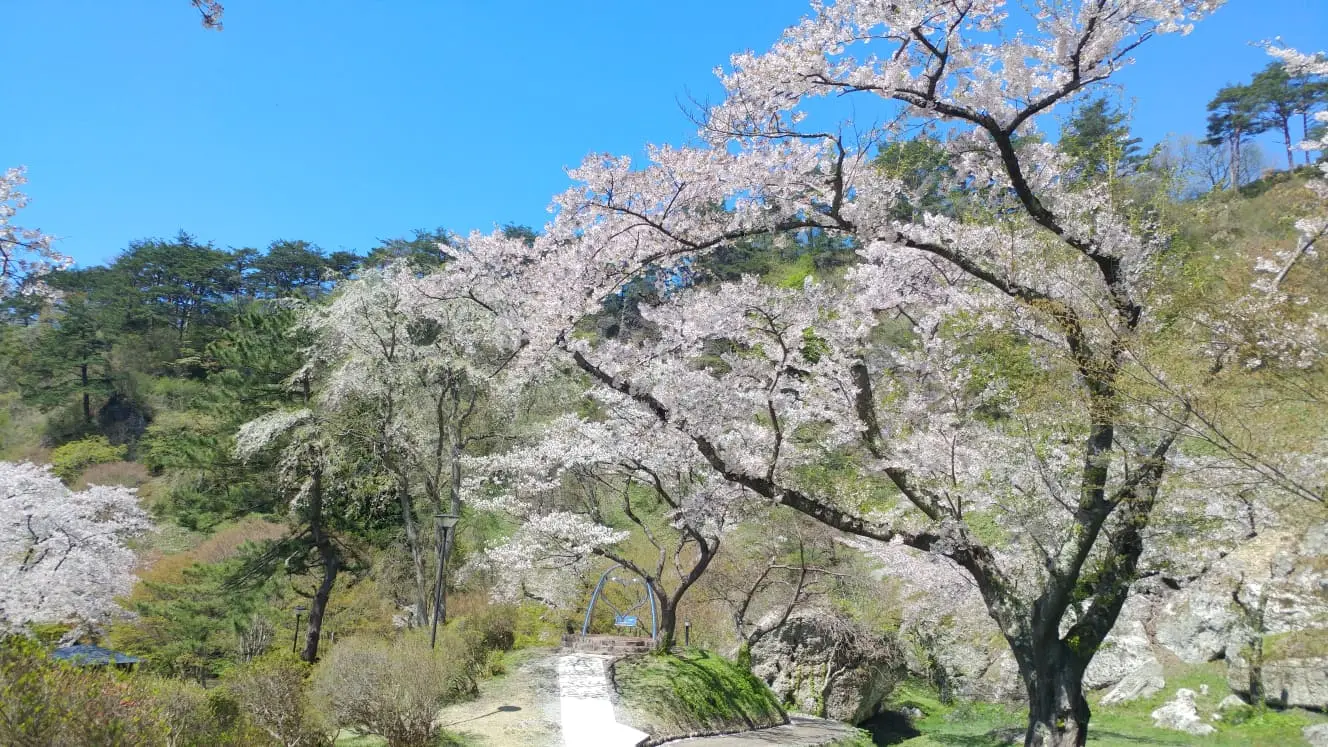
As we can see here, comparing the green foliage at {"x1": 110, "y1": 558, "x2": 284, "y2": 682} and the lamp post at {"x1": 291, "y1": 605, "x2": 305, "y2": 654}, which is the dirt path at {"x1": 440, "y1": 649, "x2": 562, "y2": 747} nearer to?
the green foliage at {"x1": 110, "y1": 558, "x2": 284, "y2": 682}

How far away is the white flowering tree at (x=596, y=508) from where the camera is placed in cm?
960

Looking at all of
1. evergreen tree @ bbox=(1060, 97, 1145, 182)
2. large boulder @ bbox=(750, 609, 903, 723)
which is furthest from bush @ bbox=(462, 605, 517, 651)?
evergreen tree @ bbox=(1060, 97, 1145, 182)

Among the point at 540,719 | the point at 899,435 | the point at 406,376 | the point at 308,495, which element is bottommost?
the point at 540,719

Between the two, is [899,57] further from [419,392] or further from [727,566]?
[419,392]

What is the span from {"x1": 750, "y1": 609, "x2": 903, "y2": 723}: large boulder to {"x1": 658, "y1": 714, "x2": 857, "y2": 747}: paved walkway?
1575 mm

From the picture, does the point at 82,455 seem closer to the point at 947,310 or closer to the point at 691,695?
the point at 691,695

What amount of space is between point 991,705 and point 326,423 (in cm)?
1631

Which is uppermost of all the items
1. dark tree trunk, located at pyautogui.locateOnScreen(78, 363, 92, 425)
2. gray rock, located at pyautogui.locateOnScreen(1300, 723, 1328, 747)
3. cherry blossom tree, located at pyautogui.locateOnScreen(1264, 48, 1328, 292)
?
dark tree trunk, located at pyautogui.locateOnScreen(78, 363, 92, 425)

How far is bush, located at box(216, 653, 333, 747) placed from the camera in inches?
274

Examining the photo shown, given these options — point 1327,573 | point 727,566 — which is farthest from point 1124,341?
point 727,566

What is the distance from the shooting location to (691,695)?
10117 millimetres

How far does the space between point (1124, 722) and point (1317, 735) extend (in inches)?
147

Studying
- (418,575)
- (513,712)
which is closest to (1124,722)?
(513,712)

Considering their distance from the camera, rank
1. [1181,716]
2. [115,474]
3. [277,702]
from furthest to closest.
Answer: [115,474] → [1181,716] → [277,702]
